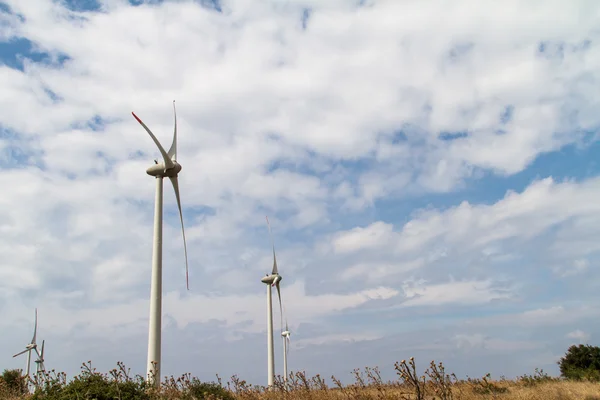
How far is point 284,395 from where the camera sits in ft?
59.8

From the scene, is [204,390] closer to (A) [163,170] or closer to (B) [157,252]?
(B) [157,252]

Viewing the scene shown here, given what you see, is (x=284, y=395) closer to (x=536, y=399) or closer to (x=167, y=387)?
(x=167, y=387)

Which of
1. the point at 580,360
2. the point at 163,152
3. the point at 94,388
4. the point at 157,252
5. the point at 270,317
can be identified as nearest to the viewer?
the point at 94,388

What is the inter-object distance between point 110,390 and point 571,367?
36665mm

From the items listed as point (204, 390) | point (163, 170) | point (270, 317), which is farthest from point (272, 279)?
point (204, 390)

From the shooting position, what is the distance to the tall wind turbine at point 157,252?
24.1m

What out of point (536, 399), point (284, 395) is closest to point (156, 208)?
point (284, 395)

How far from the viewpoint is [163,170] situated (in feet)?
100

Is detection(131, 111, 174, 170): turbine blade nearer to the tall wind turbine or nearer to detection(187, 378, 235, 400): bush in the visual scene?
the tall wind turbine

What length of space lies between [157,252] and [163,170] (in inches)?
244

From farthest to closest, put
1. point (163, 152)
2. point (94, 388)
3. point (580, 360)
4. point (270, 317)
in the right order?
point (270, 317) → point (580, 360) → point (163, 152) → point (94, 388)

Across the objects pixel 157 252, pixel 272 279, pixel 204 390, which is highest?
pixel 272 279

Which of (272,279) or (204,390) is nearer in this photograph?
(204,390)

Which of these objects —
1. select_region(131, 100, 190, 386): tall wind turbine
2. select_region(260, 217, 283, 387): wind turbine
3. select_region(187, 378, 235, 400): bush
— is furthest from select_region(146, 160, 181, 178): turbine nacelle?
select_region(260, 217, 283, 387): wind turbine
